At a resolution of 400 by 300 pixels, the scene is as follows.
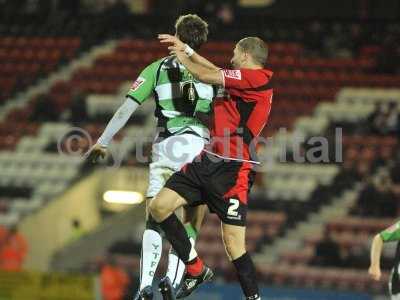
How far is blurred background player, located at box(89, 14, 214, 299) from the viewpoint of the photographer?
7.75m

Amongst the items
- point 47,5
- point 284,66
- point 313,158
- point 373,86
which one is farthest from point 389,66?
point 47,5

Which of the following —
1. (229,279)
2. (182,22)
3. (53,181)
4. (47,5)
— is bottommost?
(229,279)

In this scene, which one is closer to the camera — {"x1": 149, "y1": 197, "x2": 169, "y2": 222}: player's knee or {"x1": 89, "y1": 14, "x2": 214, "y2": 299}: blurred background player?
{"x1": 149, "y1": 197, "x2": 169, "y2": 222}: player's knee

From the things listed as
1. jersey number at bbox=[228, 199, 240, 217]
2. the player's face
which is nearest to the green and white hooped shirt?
the player's face

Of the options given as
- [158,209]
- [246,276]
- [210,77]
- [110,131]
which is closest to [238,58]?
[210,77]

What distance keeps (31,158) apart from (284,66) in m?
4.94

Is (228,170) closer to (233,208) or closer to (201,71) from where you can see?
(233,208)

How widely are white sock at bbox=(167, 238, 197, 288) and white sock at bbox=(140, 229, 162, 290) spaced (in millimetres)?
174

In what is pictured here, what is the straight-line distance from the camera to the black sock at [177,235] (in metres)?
7.57

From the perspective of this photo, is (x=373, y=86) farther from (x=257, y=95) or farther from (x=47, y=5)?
(x=257, y=95)

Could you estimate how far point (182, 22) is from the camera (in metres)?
7.77

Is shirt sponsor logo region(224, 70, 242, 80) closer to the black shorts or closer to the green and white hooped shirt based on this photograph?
the green and white hooped shirt

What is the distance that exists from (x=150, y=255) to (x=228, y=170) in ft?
2.76

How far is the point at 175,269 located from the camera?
7.98 metres
